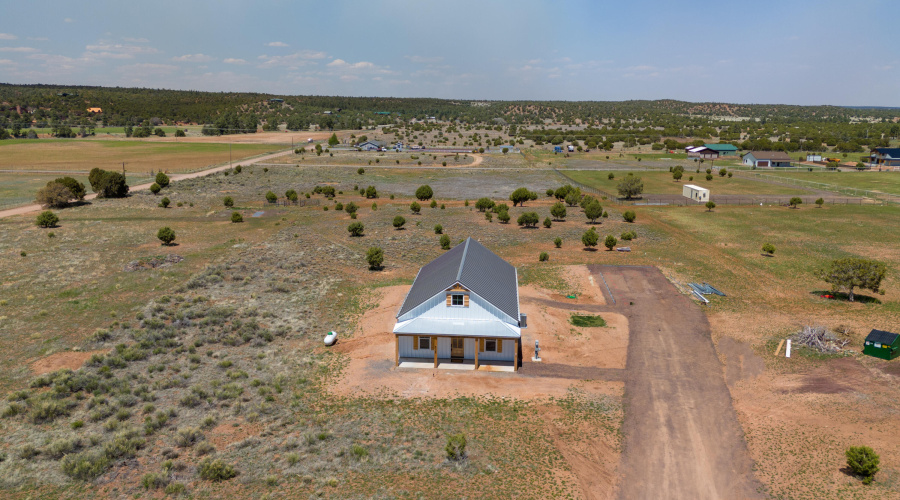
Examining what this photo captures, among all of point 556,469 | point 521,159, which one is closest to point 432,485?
point 556,469

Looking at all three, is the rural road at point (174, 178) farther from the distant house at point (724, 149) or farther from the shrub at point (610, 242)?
the distant house at point (724, 149)

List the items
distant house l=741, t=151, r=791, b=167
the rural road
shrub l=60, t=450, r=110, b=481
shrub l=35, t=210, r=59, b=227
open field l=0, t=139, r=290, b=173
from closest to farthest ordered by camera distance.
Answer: shrub l=60, t=450, r=110, b=481 → shrub l=35, t=210, r=59, b=227 → the rural road → open field l=0, t=139, r=290, b=173 → distant house l=741, t=151, r=791, b=167

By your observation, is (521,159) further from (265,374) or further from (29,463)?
(29,463)

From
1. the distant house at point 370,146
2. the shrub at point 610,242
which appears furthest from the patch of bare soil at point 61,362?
the distant house at point 370,146

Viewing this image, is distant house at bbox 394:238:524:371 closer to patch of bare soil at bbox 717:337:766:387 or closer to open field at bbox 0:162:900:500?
open field at bbox 0:162:900:500

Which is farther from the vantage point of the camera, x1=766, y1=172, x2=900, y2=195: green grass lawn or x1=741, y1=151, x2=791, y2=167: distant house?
x1=741, y1=151, x2=791, y2=167: distant house

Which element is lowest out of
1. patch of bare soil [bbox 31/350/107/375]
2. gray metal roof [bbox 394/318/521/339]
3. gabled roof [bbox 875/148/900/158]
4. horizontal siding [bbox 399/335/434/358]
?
patch of bare soil [bbox 31/350/107/375]

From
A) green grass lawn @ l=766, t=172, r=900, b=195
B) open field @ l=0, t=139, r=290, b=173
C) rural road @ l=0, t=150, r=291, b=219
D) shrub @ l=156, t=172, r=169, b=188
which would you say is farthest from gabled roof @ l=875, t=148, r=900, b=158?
open field @ l=0, t=139, r=290, b=173
